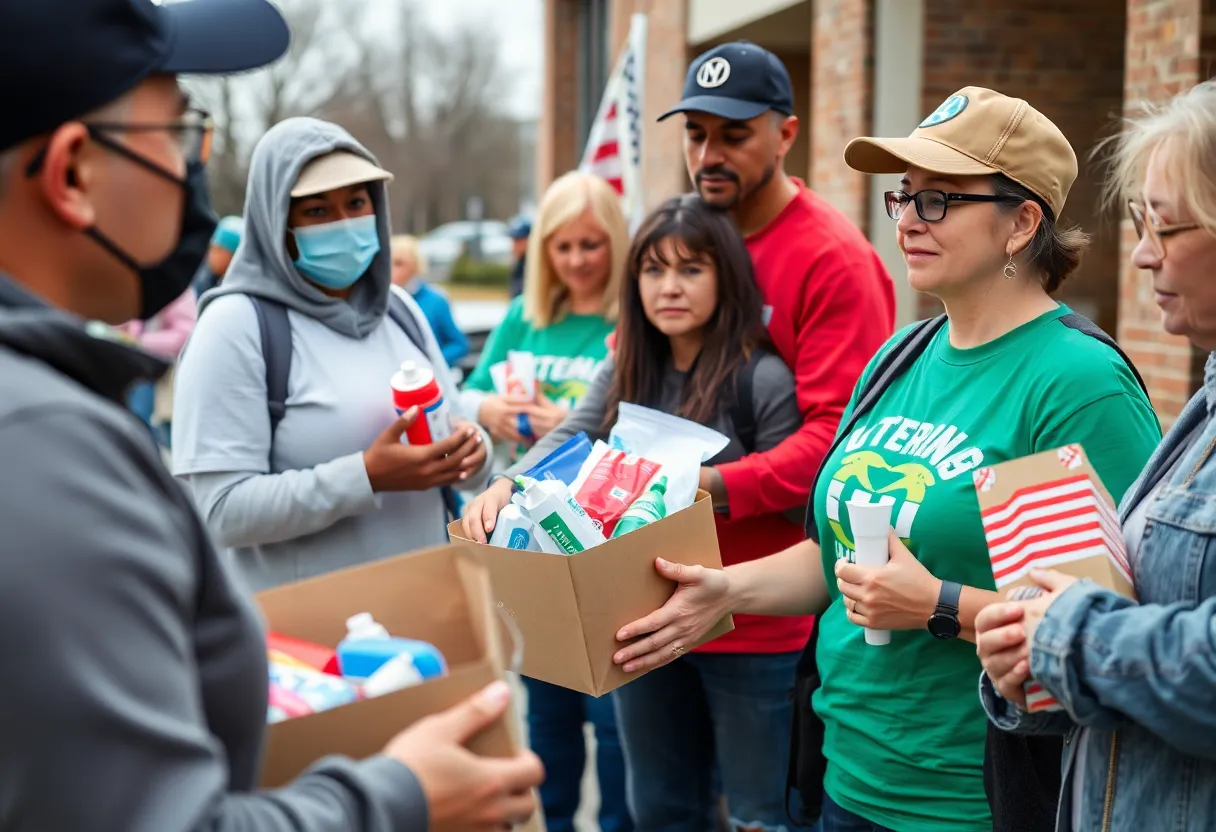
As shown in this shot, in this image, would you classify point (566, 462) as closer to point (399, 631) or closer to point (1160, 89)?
point (399, 631)

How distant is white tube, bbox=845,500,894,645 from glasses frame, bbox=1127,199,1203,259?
2.06 ft

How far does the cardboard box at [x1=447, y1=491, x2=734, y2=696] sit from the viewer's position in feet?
7.44

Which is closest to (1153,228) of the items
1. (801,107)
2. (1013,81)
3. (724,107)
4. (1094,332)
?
(1094,332)

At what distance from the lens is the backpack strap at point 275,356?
296cm

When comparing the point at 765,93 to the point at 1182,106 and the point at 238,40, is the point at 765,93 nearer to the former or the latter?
the point at 1182,106

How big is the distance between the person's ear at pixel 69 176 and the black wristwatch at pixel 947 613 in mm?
1550

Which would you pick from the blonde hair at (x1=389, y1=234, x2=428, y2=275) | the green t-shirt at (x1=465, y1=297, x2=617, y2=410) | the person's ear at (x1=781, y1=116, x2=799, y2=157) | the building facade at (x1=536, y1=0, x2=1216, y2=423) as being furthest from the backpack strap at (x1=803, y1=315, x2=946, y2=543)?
the blonde hair at (x1=389, y1=234, x2=428, y2=275)

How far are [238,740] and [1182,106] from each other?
63.4 inches

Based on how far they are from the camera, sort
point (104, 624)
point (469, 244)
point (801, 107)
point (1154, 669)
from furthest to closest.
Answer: point (469, 244), point (801, 107), point (1154, 669), point (104, 624)

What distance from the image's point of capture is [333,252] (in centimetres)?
311

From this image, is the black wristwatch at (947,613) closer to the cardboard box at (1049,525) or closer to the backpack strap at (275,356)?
the cardboard box at (1049,525)

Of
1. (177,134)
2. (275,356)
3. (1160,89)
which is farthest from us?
(1160,89)

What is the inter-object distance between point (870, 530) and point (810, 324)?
1.19 m

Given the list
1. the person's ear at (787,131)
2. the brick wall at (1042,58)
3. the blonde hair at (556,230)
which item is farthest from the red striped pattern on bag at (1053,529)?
the brick wall at (1042,58)
